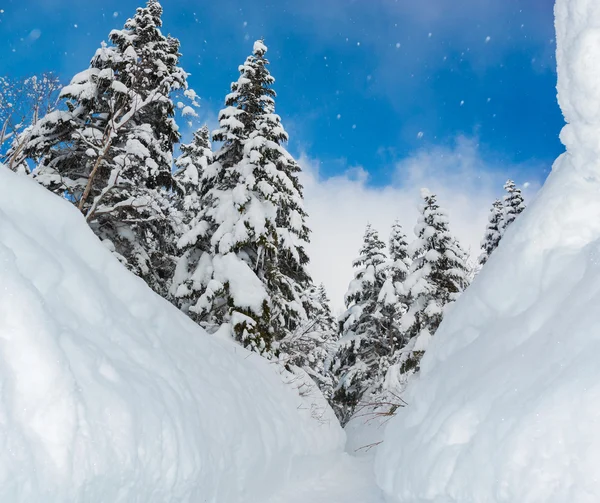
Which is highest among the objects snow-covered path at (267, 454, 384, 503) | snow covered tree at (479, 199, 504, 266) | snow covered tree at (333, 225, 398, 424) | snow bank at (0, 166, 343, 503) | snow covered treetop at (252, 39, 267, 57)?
snow covered treetop at (252, 39, 267, 57)

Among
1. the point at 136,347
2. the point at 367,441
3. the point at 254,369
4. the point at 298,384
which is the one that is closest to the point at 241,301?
the point at 254,369

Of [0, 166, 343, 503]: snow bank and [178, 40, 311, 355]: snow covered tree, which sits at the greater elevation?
[178, 40, 311, 355]: snow covered tree

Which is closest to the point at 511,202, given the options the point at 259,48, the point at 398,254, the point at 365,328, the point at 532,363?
the point at 398,254

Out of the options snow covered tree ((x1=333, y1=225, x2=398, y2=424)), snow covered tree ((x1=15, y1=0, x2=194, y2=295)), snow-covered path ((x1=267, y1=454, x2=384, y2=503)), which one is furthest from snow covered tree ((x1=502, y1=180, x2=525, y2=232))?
snow covered tree ((x1=15, y1=0, x2=194, y2=295))

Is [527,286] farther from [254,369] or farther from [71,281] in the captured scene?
[254,369]

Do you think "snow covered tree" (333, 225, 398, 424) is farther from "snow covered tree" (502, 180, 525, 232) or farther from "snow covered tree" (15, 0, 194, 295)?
"snow covered tree" (15, 0, 194, 295)

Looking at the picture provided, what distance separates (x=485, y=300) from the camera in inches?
173

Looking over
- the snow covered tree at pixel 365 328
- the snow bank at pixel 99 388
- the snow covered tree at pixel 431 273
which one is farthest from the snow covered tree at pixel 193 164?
the snow bank at pixel 99 388

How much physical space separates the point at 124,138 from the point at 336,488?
1117cm

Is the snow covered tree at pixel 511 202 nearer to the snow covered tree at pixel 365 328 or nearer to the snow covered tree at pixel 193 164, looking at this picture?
the snow covered tree at pixel 365 328

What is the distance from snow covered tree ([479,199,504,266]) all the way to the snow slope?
58.9 feet

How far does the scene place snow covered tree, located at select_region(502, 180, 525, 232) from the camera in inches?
784

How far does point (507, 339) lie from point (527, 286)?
0.63 m

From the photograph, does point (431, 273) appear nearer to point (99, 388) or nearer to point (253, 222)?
point (253, 222)
